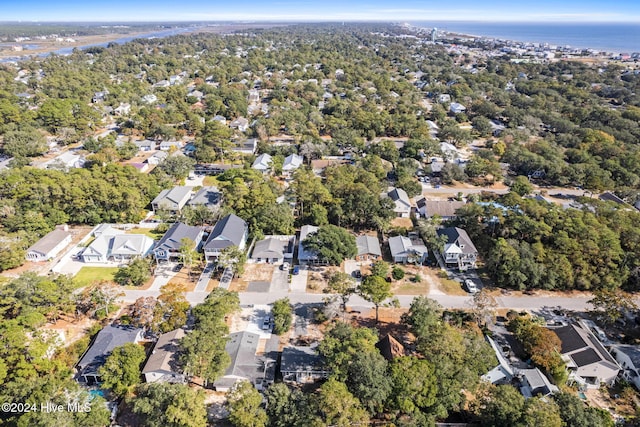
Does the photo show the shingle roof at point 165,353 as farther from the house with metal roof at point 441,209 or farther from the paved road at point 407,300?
the house with metal roof at point 441,209

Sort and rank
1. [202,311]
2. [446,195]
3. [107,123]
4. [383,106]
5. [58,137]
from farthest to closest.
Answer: [383,106] < [107,123] < [58,137] < [446,195] < [202,311]

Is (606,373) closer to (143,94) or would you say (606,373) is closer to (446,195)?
(446,195)

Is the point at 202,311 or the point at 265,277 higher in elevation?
the point at 202,311

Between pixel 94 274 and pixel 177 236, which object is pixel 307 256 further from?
pixel 94 274

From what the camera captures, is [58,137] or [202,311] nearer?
[202,311]

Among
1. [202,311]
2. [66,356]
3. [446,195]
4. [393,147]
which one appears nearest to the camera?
[66,356]

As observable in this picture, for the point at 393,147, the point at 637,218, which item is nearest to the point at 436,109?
the point at 393,147

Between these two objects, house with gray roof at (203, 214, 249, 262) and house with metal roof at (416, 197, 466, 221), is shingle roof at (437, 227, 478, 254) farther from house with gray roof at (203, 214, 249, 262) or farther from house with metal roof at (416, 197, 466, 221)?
house with gray roof at (203, 214, 249, 262)
